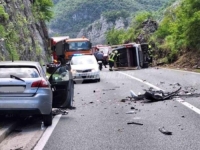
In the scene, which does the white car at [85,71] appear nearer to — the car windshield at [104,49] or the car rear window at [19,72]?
the car rear window at [19,72]

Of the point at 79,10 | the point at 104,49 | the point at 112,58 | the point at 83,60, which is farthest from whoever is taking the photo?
the point at 79,10

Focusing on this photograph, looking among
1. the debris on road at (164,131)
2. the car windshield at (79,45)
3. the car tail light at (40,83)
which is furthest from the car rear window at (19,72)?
the car windshield at (79,45)

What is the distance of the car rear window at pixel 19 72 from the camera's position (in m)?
10.0

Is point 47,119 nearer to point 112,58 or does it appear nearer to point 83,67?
point 83,67

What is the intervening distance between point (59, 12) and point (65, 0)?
498 cm

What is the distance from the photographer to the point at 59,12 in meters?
164

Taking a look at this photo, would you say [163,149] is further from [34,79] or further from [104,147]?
[34,79]

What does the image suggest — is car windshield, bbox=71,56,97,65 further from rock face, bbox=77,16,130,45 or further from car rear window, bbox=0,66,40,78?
rock face, bbox=77,16,130,45

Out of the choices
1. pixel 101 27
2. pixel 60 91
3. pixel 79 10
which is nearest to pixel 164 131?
pixel 60 91

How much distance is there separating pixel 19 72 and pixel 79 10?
499ft

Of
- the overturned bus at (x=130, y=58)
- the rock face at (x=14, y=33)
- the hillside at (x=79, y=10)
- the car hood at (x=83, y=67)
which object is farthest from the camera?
the hillside at (x=79, y=10)

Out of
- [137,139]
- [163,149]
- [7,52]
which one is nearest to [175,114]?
[137,139]

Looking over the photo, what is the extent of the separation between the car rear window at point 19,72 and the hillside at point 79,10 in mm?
145020

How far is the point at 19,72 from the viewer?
10125 mm
